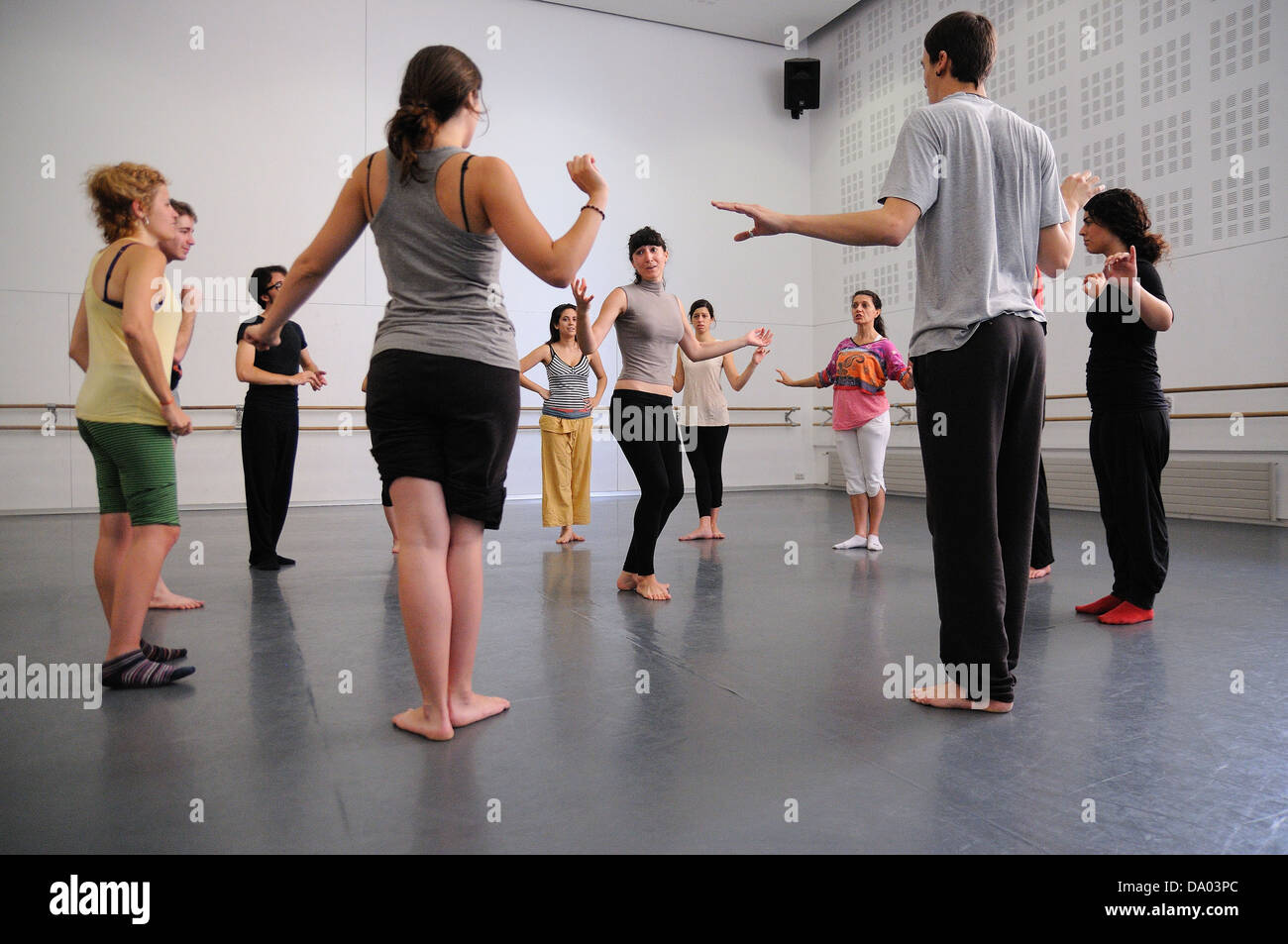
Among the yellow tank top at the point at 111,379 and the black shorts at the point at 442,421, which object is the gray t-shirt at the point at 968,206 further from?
the yellow tank top at the point at 111,379

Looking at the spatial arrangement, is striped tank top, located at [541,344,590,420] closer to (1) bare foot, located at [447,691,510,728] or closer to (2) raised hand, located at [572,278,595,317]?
(2) raised hand, located at [572,278,595,317]

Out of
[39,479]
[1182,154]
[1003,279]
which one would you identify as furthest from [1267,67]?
[39,479]

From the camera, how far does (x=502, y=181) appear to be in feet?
6.13

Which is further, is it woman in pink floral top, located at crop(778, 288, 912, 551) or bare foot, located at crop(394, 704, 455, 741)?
woman in pink floral top, located at crop(778, 288, 912, 551)

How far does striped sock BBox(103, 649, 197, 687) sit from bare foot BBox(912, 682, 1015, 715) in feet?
6.86

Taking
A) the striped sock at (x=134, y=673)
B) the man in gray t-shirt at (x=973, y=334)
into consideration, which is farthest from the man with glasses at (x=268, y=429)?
the man in gray t-shirt at (x=973, y=334)

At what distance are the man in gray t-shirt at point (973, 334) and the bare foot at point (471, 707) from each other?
1115mm

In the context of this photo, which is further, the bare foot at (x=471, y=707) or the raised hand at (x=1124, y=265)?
the raised hand at (x=1124, y=265)

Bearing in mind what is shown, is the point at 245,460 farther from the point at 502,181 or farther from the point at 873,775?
the point at 873,775

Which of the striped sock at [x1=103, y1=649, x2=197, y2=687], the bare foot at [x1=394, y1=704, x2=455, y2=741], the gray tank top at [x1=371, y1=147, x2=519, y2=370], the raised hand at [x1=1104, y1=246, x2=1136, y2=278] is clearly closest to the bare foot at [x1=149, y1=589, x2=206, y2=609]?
the striped sock at [x1=103, y1=649, x2=197, y2=687]

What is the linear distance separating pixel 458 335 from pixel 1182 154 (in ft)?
23.1

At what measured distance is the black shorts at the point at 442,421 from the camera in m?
1.95

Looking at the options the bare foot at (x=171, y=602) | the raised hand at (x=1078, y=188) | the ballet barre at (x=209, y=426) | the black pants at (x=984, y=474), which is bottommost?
the bare foot at (x=171, y=602)

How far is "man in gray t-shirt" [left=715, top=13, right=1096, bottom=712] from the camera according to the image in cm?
221
